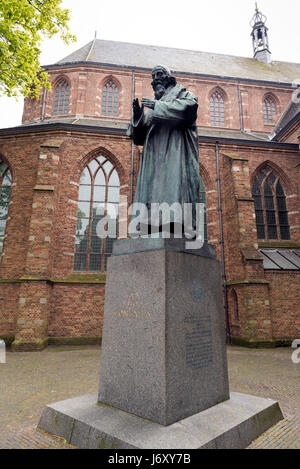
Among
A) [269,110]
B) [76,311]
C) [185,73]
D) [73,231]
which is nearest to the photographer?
[76,311]

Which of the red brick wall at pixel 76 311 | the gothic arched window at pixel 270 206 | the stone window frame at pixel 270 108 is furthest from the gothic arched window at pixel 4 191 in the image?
the stone window frame at pixel 270 108

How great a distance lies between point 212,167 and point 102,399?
39.8 feet

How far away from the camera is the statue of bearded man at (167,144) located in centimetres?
306

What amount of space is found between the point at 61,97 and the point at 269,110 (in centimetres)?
1480

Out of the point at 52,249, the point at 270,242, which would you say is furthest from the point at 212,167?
the point at 52,249

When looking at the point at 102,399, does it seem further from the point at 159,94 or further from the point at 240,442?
the point at 159,94

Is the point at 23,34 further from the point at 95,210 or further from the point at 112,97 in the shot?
Answer: the point at 112,97

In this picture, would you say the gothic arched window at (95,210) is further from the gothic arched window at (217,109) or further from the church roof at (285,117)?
the church roof at (285,117)

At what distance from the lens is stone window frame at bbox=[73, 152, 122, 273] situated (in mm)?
11503

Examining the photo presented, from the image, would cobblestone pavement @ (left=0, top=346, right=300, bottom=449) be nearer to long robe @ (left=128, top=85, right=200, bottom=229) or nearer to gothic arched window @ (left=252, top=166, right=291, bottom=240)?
long robe @ (left=128, top=85, right=200, bottom=229)

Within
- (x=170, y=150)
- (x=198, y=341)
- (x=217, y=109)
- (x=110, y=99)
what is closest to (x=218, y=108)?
(x=217, y=109)

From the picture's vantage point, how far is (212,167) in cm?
1316

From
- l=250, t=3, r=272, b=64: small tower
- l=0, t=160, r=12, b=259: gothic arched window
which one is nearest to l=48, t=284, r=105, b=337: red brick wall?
Result: l=0, t=160, r=12, b=259: gothic arched window

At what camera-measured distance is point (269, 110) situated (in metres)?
A: 19.3
